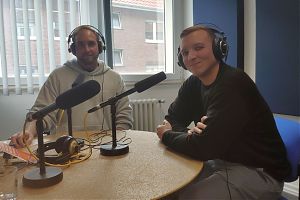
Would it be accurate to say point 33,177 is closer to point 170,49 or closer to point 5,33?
point 5,33

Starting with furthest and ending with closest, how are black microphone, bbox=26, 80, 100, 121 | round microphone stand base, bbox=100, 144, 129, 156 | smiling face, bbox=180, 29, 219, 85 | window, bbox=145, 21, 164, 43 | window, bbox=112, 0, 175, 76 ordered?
window, bbox=145, 21, 164, 43
window, bbox=112, 0, 175, 76
smiling face, bbox=180, 29, 219, 85
round microphone stand base, bbox=100, 144, 129, 156
black microphone, bbox=26, 80, 100, 121

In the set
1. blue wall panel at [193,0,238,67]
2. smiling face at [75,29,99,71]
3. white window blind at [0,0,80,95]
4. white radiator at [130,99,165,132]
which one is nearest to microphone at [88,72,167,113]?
smiling face at [75,29,99,71]

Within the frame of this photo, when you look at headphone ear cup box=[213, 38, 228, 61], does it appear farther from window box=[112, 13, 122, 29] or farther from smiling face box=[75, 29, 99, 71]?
window box=[112, 13, 122, 29]

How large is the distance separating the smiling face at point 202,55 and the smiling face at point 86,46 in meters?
0.87

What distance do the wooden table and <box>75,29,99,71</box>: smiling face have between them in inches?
39.4

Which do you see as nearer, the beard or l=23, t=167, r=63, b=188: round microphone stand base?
l=23, t=167, r=63, b=188: round microphone stand base

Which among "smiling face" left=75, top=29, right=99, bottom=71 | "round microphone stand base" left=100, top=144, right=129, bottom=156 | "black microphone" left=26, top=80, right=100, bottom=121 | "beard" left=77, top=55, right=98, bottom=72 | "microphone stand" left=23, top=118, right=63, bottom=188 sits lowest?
"round microphone stand base" left=100, top=144, right=129, bottom=156

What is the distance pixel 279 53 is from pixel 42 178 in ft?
5.88

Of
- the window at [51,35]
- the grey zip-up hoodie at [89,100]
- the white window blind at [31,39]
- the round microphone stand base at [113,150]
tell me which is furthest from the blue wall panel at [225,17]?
the round microphone stand base at [113,150]

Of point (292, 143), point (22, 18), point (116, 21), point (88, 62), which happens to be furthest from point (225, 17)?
point (22, 18)

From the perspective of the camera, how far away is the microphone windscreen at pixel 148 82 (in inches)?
44.6

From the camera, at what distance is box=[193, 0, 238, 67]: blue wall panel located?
2.34 meters

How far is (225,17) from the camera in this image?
2428mm

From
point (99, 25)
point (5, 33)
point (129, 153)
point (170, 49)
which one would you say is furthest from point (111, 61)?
point (129, 153)
